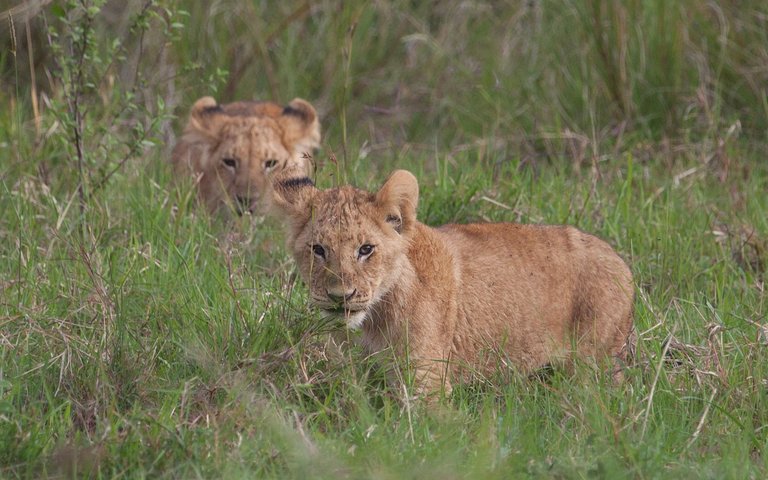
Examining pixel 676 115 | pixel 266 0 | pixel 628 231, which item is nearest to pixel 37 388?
pixel 628 231

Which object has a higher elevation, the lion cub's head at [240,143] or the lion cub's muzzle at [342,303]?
the lion cub's muzzle at [342,303]

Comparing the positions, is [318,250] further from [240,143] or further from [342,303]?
[240,143]

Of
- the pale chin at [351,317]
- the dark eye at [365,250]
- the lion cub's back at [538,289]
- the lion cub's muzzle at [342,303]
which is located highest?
the dark eye at [365,250]

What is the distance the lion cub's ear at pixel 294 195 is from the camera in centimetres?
503

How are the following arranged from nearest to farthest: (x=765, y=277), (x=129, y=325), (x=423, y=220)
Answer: (x=129, y=325) → (x=765, y=277) → (x=423, y=220)

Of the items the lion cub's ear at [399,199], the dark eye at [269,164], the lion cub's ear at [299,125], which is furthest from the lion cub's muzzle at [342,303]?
the lion cub's ear at [299,125]

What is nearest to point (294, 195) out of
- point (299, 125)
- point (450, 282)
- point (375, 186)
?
point (450, 282)

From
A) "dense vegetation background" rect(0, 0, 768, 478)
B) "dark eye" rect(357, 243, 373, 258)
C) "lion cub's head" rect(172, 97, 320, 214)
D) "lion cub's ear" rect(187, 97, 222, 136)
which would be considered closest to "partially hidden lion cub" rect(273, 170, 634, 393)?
"dark eye" rect(357, 243, 373, 258)

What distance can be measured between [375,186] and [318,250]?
2.04 metres

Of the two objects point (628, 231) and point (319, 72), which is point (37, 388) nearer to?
point (628, 231)

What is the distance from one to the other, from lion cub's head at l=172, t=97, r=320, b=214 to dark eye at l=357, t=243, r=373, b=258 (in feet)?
10.5

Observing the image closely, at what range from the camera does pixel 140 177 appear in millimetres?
7328

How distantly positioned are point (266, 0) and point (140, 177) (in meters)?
3.58

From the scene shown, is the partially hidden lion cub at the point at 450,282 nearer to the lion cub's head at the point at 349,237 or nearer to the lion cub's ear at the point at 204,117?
the lion cub's head at the point at 349,237
